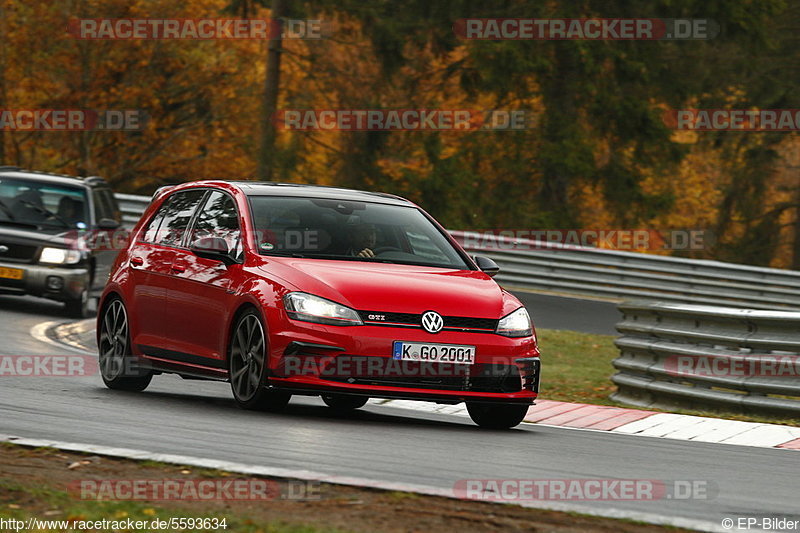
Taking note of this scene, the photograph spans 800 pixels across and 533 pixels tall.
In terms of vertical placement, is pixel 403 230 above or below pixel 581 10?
below

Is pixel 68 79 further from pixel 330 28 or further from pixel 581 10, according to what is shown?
pixel 581 10

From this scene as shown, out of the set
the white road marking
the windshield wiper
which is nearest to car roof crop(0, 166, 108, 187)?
the windshield wiper

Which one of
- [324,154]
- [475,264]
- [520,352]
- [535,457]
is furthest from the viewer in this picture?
[324,154]

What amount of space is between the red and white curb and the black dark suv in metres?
7.57

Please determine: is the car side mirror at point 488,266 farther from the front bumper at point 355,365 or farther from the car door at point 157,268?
the car door at point 157,268

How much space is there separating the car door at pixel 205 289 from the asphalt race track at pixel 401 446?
45 centimetres

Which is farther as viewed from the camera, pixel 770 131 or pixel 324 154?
pixel 324 154

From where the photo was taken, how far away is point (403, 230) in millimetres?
10500

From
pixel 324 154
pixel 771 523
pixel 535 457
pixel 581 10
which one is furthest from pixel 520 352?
pixel 324 154

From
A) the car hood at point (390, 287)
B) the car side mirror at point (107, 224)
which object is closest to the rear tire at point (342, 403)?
the car hood at point (390, 287)

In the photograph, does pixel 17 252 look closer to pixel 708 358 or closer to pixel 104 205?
pixel 104 205

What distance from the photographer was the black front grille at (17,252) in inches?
709

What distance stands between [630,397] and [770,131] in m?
25.7

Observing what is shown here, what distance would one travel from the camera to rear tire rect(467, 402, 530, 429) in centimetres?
981
